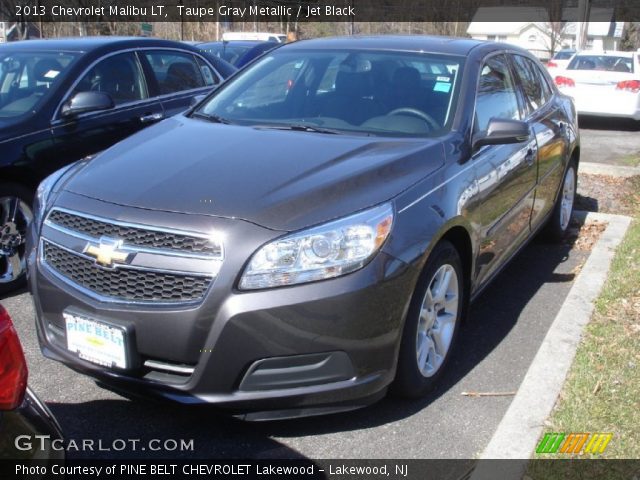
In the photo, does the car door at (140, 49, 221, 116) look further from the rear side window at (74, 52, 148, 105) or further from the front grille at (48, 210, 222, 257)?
the front grille at (48, 210, 222, 257)

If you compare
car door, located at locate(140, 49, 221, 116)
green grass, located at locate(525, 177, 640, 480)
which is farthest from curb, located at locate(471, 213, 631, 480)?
car door, located at locate(140, 49, 221, 116)

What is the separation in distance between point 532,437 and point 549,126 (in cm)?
304

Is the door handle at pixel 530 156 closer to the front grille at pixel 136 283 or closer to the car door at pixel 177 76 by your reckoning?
the front grille at pixel 136 283

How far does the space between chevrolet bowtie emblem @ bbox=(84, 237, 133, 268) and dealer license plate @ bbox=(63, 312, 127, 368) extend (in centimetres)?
26

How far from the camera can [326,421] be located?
11.2 ft

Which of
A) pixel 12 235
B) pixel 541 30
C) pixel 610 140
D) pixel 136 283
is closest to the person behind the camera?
pixel 136 283

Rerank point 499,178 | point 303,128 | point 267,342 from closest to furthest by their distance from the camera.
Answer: point 267,342 < point 303,128 < point 499,178

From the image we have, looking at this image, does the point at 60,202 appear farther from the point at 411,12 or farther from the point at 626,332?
the point at 411,12

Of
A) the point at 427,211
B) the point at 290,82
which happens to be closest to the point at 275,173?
the point at 427,211

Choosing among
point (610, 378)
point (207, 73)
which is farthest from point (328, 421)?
point (207, 73)

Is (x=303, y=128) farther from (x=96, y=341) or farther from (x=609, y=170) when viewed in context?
(x=609, y=170)

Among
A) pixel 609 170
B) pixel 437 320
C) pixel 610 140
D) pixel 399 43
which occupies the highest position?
pixel 399 43

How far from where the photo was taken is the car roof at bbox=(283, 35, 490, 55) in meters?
4.61

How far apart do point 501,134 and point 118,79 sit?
356 centimetres
